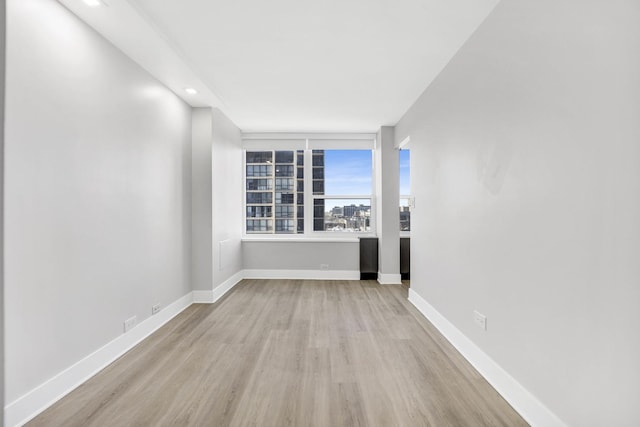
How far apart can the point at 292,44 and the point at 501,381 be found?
294 centimetres

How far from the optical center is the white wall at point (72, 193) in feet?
5.98

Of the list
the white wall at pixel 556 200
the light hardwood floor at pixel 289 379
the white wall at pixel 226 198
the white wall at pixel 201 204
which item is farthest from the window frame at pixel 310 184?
the white wall at pixel 556 200

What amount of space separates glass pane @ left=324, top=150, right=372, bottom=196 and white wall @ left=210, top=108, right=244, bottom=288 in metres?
1.57

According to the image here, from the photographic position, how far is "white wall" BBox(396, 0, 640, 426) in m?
1.28

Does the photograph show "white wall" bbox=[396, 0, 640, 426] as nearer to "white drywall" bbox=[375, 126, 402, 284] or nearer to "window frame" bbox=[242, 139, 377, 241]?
"white drywall" bbox=[375, 126, 402, 284]

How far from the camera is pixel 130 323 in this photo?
113 inches

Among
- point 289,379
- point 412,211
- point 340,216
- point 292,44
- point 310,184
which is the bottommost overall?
point 289,379

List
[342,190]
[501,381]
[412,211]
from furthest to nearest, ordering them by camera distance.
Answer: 1. [342,190]
2. [412,211]
3. [501,381]

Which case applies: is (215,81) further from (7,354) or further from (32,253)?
(7,354)

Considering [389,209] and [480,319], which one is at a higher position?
[389,209]

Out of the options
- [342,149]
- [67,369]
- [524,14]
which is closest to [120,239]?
[67,369]

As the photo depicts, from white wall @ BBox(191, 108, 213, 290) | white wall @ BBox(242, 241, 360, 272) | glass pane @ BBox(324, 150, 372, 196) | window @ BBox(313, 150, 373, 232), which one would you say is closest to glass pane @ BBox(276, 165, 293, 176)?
window @ BBox(313, 150, 373, 232)

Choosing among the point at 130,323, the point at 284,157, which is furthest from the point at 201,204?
the point at 284,157

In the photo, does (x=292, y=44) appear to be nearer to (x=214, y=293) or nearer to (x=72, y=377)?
(x=72, y=377)
